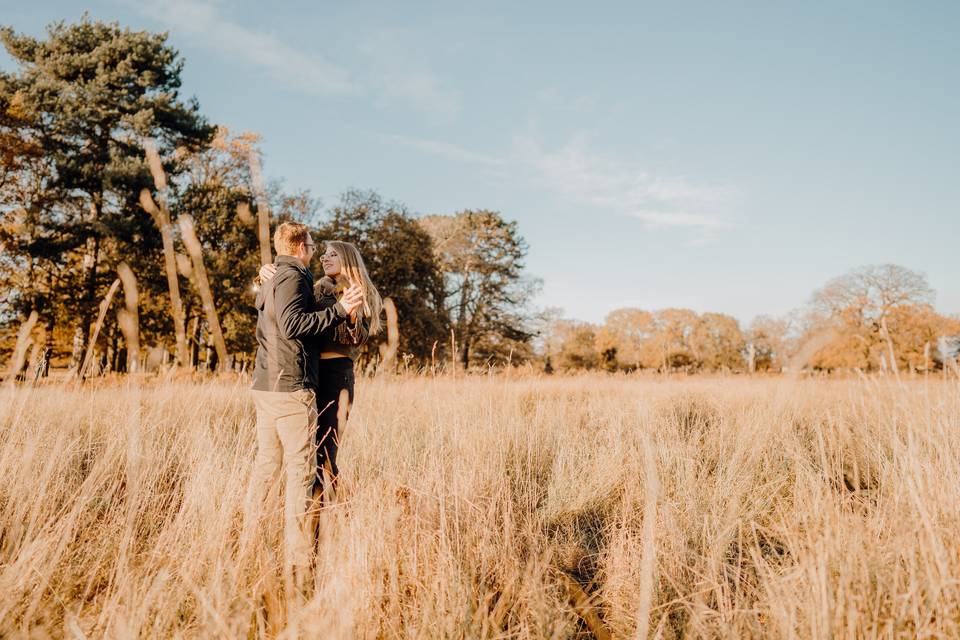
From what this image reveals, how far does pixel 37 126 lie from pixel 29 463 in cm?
1756

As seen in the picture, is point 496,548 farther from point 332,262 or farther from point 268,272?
point 332,262

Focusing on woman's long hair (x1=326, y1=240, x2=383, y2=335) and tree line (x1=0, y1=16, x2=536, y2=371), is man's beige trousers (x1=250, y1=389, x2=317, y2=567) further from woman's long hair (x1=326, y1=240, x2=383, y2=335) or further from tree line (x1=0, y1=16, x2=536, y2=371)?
tree line (x1=0, y1=16, x2=536, y2=371)

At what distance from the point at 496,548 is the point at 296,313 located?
5.27ft

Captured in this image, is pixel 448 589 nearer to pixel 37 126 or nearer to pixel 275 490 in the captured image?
pixel 275 490

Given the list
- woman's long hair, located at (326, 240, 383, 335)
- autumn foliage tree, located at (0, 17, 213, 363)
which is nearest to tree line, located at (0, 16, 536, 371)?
autumn foliage tree, located at (0, 17, 213, 363)

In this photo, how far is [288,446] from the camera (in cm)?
252

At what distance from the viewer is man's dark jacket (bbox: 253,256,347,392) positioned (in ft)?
8.39

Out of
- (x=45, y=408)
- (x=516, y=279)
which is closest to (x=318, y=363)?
(x=45, y=408)

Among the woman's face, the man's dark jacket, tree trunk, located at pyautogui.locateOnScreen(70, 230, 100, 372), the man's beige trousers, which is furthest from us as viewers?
tree trunk, located at pyautogui.locateOnScreen(70, 230, 100, 372)

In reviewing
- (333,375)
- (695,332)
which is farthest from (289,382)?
(695,332)

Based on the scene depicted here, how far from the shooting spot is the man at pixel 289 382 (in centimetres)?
249

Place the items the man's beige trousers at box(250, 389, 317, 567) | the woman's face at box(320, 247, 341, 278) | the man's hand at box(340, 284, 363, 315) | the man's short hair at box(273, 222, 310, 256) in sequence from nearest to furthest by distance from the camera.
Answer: the man's beige trousers at box(250, 389, 317, 567)
the man's hand at box(340, 284, 363, 315)
the man's short hair at box(273, 222, 310, 256)
the woman's face at box(320, 247, 341, 278)

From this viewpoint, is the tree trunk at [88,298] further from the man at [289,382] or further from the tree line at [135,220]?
the man at [289,382]

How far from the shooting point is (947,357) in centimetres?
362
